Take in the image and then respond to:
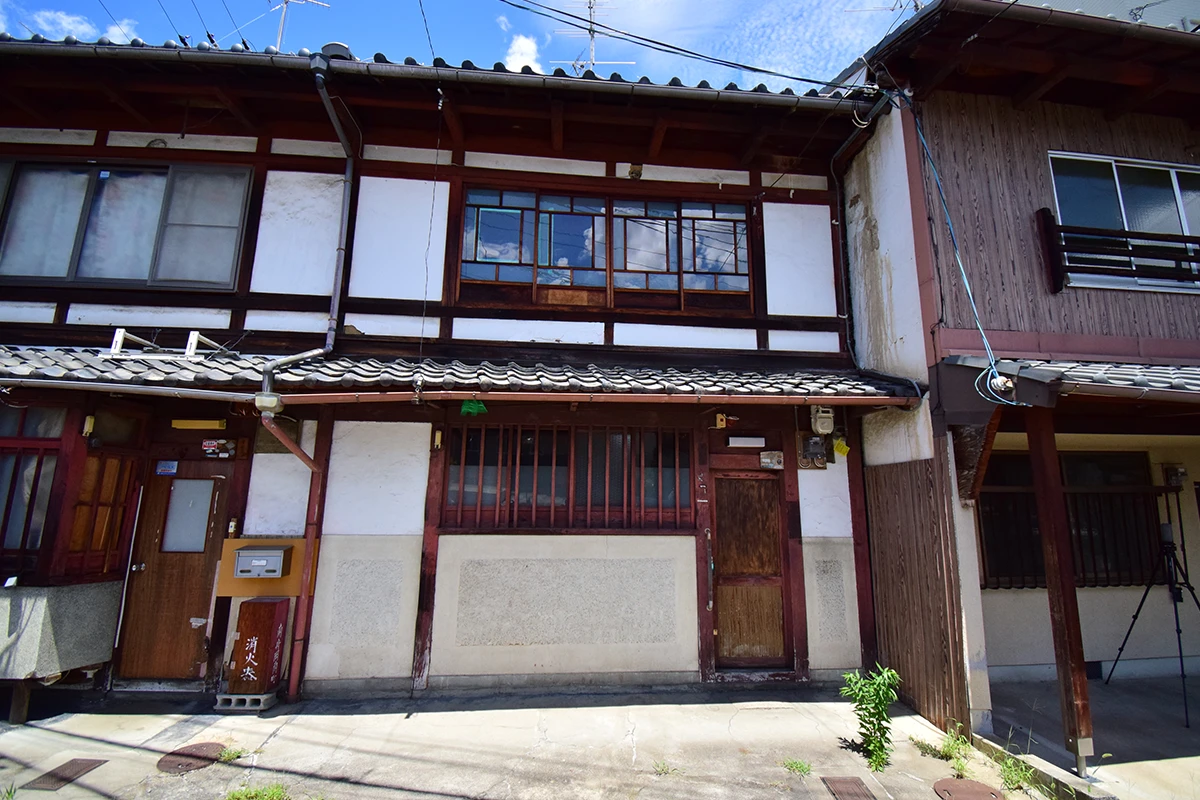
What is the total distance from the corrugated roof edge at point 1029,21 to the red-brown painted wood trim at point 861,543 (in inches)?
159

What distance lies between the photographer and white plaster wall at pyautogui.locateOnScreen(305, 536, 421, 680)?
18.4 feet

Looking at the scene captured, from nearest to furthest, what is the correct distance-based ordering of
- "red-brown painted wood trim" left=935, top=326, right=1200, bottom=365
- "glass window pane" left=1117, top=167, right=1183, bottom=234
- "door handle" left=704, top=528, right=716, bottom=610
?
"red-brown painted wood trim" left=935, top=326, right=1200, bottom=365
"door handle" left=704, top=528, right=716, bottom=610
"glass window pane" left=1117, top=167, right=1183, bottom=234

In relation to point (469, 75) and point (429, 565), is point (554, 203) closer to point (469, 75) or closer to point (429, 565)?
point (469, 75)

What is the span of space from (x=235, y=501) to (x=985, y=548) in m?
8.58

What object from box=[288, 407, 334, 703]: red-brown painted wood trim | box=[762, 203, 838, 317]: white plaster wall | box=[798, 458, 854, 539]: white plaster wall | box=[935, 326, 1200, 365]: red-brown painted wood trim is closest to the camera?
box=[935, 326, 1200, 365]: red-brown painted wood trim

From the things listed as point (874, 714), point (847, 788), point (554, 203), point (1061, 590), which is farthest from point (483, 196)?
point (1061, 590)

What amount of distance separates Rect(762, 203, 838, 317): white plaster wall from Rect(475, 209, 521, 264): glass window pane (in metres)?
3.19

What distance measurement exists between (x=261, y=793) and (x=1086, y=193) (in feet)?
32.4

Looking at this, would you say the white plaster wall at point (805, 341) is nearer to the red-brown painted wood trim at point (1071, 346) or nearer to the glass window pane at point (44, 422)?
the red-brown painted wood trim at point (1071, 346)

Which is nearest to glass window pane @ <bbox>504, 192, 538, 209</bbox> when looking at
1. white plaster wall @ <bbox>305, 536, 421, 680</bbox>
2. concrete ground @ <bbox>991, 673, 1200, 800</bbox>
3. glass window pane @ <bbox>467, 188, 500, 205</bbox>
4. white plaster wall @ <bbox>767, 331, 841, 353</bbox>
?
glass window pane @ <bbox>467, 188, 500, 205</bbox>

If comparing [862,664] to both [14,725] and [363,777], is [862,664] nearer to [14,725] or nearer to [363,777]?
[363,777]

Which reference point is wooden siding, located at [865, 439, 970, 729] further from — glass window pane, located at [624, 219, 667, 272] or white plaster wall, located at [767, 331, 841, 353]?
glass window pane, located at [624, 219, 667, 272]

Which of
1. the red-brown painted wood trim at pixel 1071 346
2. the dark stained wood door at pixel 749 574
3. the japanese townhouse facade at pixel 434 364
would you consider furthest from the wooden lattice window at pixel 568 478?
the red-brown painted wood trim at pixel 1071 346

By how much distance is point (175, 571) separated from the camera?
18.9 ft
